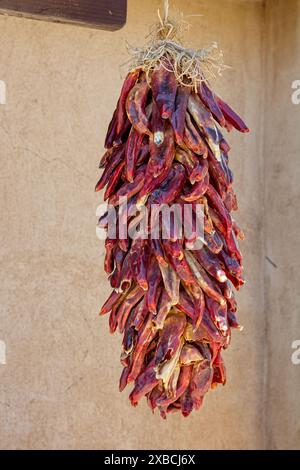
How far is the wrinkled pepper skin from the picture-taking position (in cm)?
187

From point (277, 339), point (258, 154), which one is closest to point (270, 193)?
point (258, 154)

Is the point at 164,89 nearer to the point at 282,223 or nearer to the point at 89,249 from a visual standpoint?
the point at 89,249

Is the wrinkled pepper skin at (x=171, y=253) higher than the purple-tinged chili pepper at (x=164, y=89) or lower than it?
lower

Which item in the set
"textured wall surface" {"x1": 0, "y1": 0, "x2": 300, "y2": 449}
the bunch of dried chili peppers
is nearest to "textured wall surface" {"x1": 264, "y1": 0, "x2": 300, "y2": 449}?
"textured wall surface" {"x1": 0, "y1": 0, "x2": 300, "y2": 449}

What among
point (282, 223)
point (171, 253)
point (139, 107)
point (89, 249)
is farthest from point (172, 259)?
point (282, 223)

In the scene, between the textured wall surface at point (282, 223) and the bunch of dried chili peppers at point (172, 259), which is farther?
the textured wall surface at point (282, 223)

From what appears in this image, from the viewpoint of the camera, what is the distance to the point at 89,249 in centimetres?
339

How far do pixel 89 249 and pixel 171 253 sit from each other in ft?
5.14

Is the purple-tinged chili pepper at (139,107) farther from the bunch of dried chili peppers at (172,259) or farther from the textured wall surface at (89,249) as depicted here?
the textured wall surface at (89,249)

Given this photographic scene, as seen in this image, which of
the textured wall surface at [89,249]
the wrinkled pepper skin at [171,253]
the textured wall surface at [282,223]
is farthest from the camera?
the textured wall surface at [282,223]

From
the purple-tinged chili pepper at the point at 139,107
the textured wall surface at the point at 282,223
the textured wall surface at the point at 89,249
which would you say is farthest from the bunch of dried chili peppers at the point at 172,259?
the textured wall surface at the point at 282,223

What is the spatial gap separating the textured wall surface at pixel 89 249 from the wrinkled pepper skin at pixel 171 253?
133cm

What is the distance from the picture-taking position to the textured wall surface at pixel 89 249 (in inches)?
127
